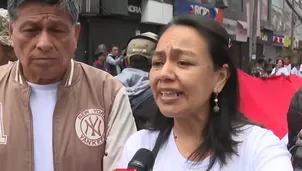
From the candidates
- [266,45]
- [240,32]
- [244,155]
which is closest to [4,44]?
[244,155]

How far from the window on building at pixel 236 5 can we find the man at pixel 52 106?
25.6 m

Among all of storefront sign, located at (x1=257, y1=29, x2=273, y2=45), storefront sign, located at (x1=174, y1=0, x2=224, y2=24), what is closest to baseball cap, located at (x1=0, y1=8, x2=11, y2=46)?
storefront sign, located at (x1=174, y1=0, x2=224, y2=24)

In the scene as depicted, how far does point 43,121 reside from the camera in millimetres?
1959

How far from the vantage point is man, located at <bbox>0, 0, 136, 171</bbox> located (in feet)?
6.26

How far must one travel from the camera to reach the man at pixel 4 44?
2.59 metres

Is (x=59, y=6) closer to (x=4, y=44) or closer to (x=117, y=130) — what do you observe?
(x=117, y=130)

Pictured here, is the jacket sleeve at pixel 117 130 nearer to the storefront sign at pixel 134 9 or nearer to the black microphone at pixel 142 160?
the black microphone at pixel 142 160

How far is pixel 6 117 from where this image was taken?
76.7 inches

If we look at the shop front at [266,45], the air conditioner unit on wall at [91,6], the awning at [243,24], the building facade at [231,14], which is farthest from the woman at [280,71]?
the shop front at [266,45]

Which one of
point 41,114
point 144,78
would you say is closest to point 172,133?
point 41,114

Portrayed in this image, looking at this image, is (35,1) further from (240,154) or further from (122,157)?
(240,154)

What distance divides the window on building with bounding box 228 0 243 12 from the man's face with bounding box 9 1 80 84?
25.6 meters

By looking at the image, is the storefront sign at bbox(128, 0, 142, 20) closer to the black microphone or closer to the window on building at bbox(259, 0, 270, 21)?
the window on building at bbox(259, 0, 270, 21)

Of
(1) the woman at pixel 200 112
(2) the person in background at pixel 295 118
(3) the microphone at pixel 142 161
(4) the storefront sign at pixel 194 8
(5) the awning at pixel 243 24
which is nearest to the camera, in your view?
(3) the microphone at pixel 142 161
